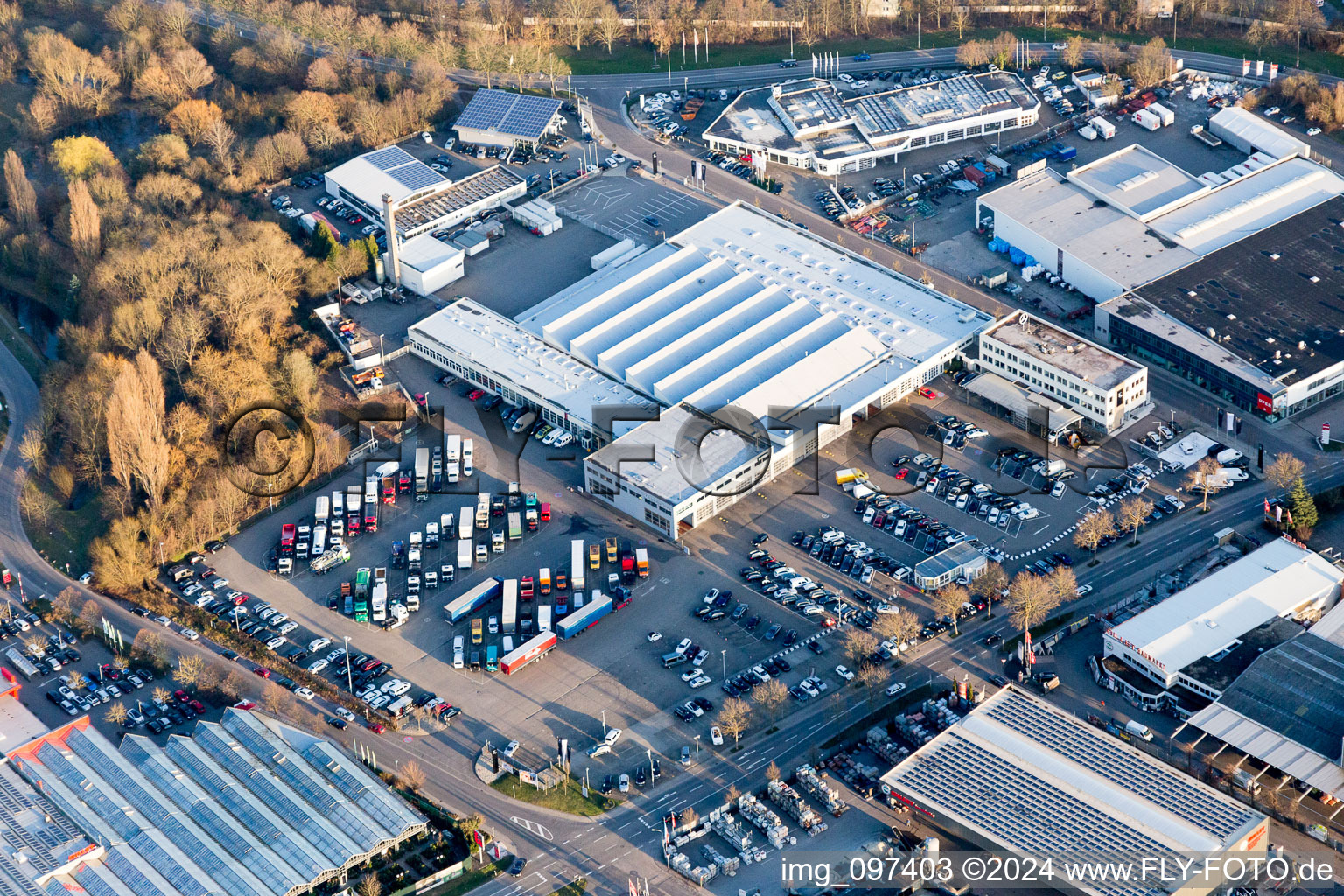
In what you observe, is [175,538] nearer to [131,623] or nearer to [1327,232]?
[131,623]

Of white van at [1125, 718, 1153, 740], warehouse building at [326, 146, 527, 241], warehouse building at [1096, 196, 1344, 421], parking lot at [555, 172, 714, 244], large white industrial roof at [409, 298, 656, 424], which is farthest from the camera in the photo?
warehouse building at [326, 146, 527, 241]

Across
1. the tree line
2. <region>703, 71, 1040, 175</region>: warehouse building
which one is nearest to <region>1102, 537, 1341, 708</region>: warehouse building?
the tree line

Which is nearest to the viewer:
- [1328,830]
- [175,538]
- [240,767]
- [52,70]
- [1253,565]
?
[1328,830]

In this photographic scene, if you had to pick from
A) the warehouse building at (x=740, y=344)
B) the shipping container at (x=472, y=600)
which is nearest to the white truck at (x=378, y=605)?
the shipping container at (x=472, y=600)

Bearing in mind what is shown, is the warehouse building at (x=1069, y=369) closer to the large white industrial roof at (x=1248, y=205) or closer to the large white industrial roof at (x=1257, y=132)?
the large white industrial roof at (x=1248, y=205)

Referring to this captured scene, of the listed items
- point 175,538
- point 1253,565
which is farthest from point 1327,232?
point 175,538

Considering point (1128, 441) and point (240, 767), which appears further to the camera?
point (1128, 441)

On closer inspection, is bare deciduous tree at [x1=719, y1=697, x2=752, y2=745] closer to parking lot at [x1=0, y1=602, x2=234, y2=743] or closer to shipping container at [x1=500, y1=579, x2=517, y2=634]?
shipping container at [x1=500, y1=579, x2=517, y2=634]

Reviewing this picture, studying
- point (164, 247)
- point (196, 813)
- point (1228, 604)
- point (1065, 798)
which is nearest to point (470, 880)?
point (196, 813)
